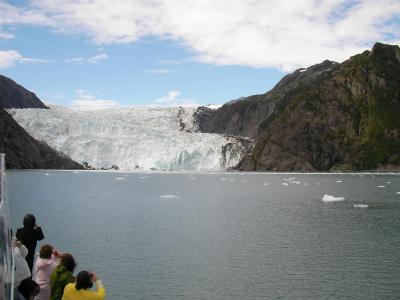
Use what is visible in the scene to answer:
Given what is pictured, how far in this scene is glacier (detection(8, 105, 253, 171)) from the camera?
155500 mm

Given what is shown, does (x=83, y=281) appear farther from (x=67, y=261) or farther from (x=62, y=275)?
(x=62, y=275)

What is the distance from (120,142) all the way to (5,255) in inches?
5770

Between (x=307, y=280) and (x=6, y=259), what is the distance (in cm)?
1514

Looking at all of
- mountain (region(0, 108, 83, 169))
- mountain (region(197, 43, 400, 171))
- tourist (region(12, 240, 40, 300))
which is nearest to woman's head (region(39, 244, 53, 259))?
tourist (region(12, 240, 40, 300))

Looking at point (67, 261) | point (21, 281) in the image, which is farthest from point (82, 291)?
point (21, 281)

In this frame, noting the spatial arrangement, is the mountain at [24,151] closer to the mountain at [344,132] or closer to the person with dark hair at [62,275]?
the mountain at [344,132]

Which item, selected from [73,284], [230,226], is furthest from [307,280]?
[230,226]

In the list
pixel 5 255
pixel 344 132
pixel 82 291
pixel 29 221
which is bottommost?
pixel 82 291

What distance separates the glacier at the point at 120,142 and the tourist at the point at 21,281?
143089 mm

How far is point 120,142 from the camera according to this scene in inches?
6142

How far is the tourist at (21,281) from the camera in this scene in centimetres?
1079

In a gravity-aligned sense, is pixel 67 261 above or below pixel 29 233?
below

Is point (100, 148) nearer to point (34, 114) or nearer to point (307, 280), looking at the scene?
point (34, 114)

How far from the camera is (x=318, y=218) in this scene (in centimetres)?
4469
